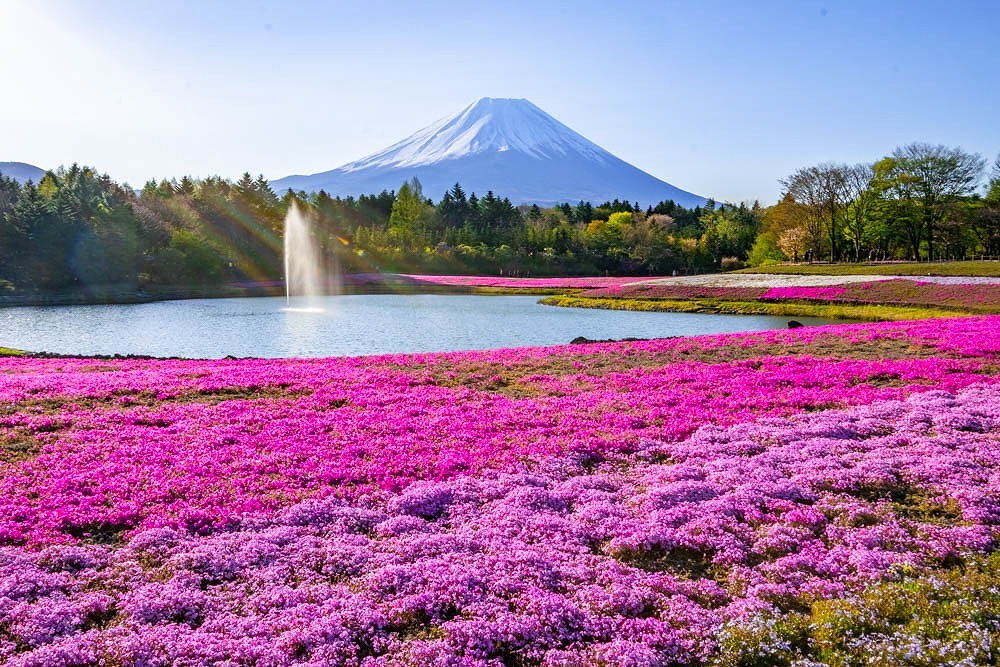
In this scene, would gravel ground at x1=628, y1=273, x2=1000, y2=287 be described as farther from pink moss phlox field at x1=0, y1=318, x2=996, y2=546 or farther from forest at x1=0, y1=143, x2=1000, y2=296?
pink moss phlox field at x1=0, y1=318, x2=996, y2=546

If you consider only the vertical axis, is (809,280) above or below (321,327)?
above

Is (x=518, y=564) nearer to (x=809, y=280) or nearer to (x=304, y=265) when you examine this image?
(x=809, y=280)

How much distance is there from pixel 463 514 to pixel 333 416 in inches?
266

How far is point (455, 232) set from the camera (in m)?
144

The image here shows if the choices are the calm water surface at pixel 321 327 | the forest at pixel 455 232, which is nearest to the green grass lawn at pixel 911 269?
the forest at pixel 455 232

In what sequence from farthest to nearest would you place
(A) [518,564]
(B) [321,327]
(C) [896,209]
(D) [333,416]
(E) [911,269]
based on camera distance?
(C) [896,209], (E) [911,269], (B) [321,327], (D) [333,416], (A) [518,564]

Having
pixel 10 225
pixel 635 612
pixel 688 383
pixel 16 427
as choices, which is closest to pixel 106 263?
pixel 10 225

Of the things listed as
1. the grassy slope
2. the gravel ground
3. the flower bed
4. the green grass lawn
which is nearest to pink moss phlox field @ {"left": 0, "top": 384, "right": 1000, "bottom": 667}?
the flower bed

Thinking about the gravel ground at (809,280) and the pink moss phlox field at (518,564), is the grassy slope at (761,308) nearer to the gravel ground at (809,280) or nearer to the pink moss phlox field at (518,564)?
the gravel ground at (809,280)

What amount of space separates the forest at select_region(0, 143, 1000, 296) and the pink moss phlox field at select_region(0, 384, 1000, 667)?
78.5 metres

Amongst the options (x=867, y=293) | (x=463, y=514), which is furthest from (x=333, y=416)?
(x=867, y=293)

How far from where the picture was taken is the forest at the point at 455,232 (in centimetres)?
7700

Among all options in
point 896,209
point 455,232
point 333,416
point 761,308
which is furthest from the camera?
point 455,232

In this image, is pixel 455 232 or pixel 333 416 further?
pixel 455 232
